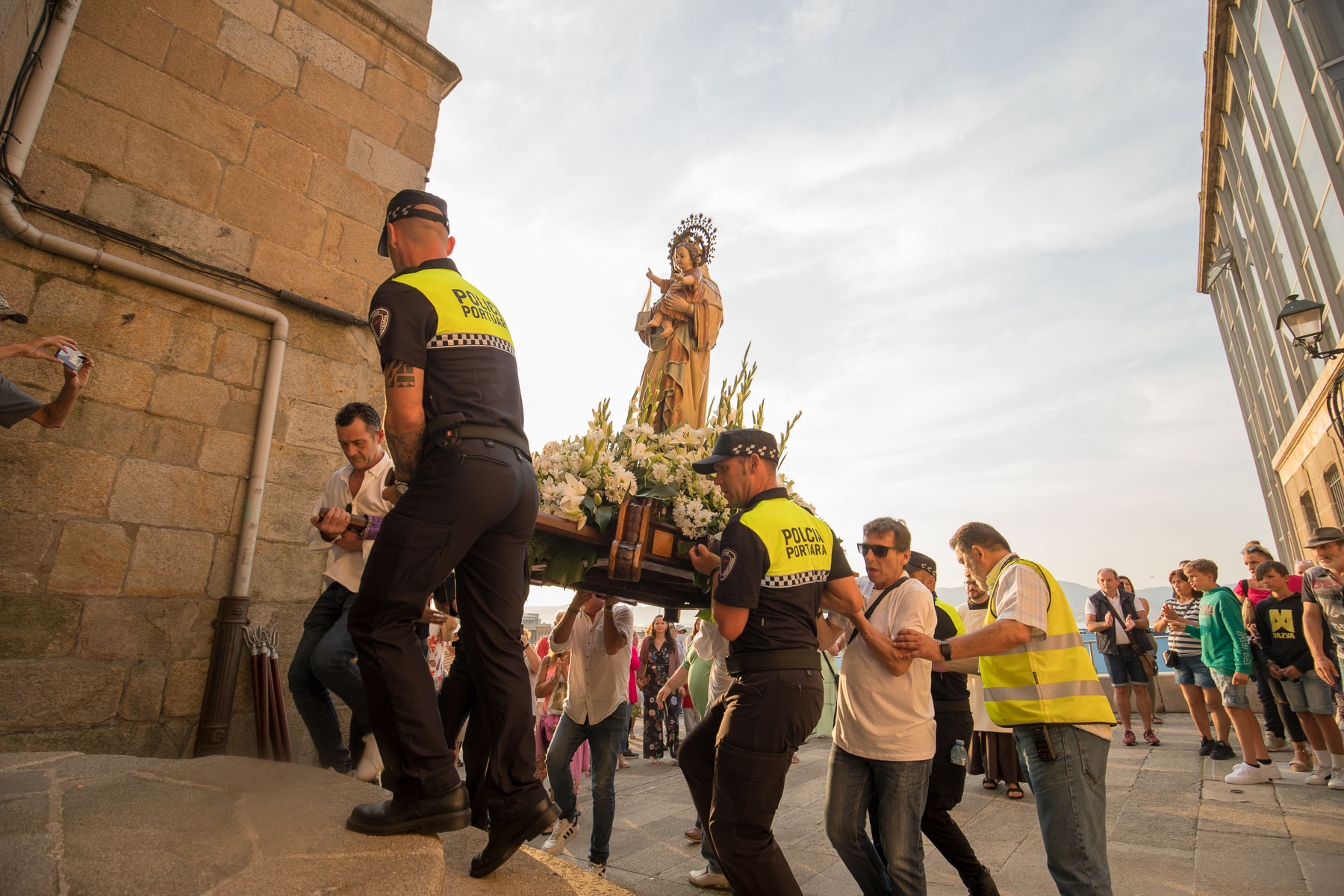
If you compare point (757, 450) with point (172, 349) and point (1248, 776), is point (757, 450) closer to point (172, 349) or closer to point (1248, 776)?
point (172, 349)

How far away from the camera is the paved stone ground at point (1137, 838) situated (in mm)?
3883

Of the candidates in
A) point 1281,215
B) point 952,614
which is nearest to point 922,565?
point 952,614

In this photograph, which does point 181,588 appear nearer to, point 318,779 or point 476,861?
point 318,779

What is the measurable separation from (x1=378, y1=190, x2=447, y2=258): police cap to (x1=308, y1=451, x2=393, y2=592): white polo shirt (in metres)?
1.30

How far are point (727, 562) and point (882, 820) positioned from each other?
1.51 m

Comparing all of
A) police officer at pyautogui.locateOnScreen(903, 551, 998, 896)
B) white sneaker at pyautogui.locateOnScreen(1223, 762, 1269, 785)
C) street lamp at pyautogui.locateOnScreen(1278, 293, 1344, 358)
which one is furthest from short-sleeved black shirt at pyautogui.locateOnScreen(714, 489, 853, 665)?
street lamp at pyautogui.locateOnScreen(1278, 293, 1344, 358)

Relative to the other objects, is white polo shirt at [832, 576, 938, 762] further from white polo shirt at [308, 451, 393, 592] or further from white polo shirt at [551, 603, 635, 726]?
white polo shirt at [308, 451, 393, 592]

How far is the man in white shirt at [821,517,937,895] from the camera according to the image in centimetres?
319

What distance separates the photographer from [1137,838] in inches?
184

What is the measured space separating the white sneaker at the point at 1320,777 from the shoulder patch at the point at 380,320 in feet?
26.0

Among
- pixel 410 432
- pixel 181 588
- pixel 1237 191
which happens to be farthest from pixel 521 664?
pixel 1237 191

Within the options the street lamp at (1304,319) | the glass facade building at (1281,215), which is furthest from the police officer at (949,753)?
the glass facade building at (1281,215)

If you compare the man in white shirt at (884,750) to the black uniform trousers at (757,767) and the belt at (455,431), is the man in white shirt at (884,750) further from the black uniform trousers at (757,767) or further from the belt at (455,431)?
the belt at (455,431)

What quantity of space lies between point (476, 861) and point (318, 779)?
40.2 inches
